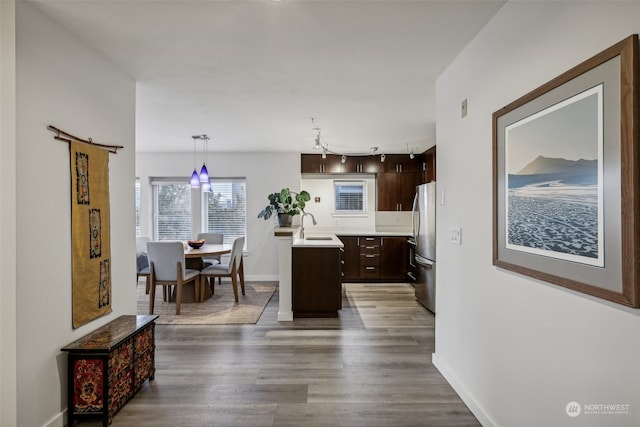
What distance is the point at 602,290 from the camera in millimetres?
1168

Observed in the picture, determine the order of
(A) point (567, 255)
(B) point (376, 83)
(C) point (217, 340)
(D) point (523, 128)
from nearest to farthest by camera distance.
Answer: (A) point (567, 255)
(D) point (523, 128)
(B) point (376, 83)
(C) point (217, 340)

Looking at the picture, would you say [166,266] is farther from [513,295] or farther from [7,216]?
[513,295]

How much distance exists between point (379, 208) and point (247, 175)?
2.64 metres

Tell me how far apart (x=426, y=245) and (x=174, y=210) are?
4.76 metres

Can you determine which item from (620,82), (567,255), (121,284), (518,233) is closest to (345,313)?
(121,284)

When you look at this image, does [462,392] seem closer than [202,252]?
Yes

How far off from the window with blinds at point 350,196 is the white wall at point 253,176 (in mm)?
979

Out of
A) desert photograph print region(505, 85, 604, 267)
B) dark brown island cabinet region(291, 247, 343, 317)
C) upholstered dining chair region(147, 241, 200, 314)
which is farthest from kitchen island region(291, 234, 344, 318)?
desert photograph print region(505, 85, 604, 267)

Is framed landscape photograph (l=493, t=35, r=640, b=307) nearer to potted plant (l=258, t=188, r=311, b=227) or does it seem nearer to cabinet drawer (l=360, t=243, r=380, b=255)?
potted plant (l=258, t=188, r=311, b=227)

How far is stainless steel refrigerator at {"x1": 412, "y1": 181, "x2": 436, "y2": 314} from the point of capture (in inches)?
168

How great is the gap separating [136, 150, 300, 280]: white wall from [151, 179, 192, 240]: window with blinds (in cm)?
18

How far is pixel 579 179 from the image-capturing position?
4.14 ft

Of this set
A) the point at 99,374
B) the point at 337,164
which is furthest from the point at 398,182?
the point at 99,374

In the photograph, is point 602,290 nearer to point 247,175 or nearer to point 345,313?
point 345,313
